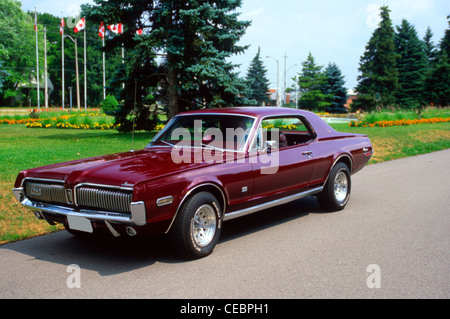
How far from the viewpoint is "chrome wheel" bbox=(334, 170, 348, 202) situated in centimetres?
738

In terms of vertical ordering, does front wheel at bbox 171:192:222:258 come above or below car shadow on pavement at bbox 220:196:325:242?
above

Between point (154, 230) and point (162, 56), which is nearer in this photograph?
point (154, 230)

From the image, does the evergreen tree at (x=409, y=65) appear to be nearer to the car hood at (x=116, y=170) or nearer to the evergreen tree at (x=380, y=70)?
the evergreen tree at (x=380, y=70)

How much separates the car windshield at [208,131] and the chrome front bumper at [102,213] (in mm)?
1762

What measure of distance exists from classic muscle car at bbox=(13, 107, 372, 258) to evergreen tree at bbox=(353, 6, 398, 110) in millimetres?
50815

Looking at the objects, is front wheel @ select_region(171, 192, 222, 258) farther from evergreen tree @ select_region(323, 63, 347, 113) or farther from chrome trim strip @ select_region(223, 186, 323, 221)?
evergreen tree @ select_region(323, 63, 347, 113)

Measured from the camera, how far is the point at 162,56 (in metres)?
17.0

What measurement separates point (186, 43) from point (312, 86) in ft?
156

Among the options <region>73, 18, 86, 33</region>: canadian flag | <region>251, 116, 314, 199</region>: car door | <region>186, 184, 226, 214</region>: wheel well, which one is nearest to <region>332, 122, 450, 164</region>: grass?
<region>251, 116, 314, 199</region>: car door

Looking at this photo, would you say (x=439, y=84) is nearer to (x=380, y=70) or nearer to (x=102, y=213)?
(x=380, y=70)

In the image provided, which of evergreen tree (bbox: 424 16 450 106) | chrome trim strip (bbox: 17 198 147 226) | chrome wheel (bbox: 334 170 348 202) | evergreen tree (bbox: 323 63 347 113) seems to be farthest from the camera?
evergreen tree (bbox: 323 63 347 113)
